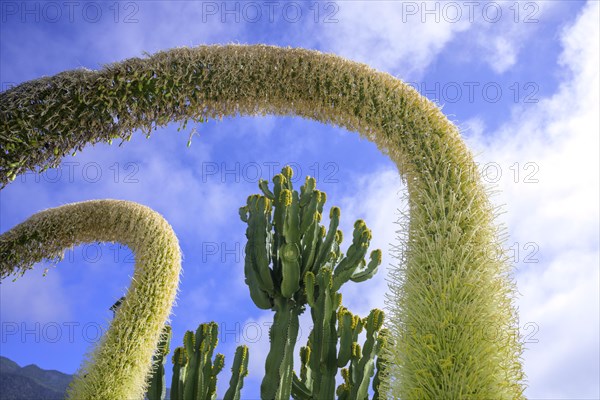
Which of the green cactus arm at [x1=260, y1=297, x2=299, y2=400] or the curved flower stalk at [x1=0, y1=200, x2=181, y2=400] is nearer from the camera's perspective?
the green cactus arm at [x1=260, y1=297, x2=299, y2=400]

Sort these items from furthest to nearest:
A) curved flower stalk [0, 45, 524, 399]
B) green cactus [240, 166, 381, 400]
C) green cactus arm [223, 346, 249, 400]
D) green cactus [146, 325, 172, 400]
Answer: green cactus [146, 325, 172, 400] → green cactus arm [223, 346, 249, 400] → green cactus [240, 166, 381, 400] → curved flower stalk [0, 45, 524, 399]

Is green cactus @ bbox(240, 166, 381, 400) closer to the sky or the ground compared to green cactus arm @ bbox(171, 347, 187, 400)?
closer to the sky

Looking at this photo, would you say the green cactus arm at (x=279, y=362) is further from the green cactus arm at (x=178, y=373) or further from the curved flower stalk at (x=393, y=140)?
the curved flower stalk at (x=393, y=140)

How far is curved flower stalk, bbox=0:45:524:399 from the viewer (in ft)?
7.88

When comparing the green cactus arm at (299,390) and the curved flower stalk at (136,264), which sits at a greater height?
the curved flower stalk at (136,264)

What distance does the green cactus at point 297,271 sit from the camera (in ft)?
12.3

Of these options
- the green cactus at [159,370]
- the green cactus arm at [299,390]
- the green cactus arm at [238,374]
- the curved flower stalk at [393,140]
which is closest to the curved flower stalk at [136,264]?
the green cactus at [159,370]

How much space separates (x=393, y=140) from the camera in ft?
9.29

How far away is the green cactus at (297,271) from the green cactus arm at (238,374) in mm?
299

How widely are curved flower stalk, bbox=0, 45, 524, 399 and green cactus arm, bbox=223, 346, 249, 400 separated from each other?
182 centimetres

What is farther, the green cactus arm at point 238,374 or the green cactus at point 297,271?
the green cactus arm at point 238,374

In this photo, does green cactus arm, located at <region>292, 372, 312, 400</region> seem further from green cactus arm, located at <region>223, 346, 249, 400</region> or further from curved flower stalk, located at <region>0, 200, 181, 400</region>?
curved flower stalk, located at <region>0, 200, 181, 400</region>

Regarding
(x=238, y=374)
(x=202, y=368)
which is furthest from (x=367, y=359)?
(x=202, y=368)

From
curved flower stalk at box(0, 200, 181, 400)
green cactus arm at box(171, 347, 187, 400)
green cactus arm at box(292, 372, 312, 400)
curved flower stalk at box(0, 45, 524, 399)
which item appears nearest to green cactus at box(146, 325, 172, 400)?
curved flower stalk at box(0, 200, 181, 400)
